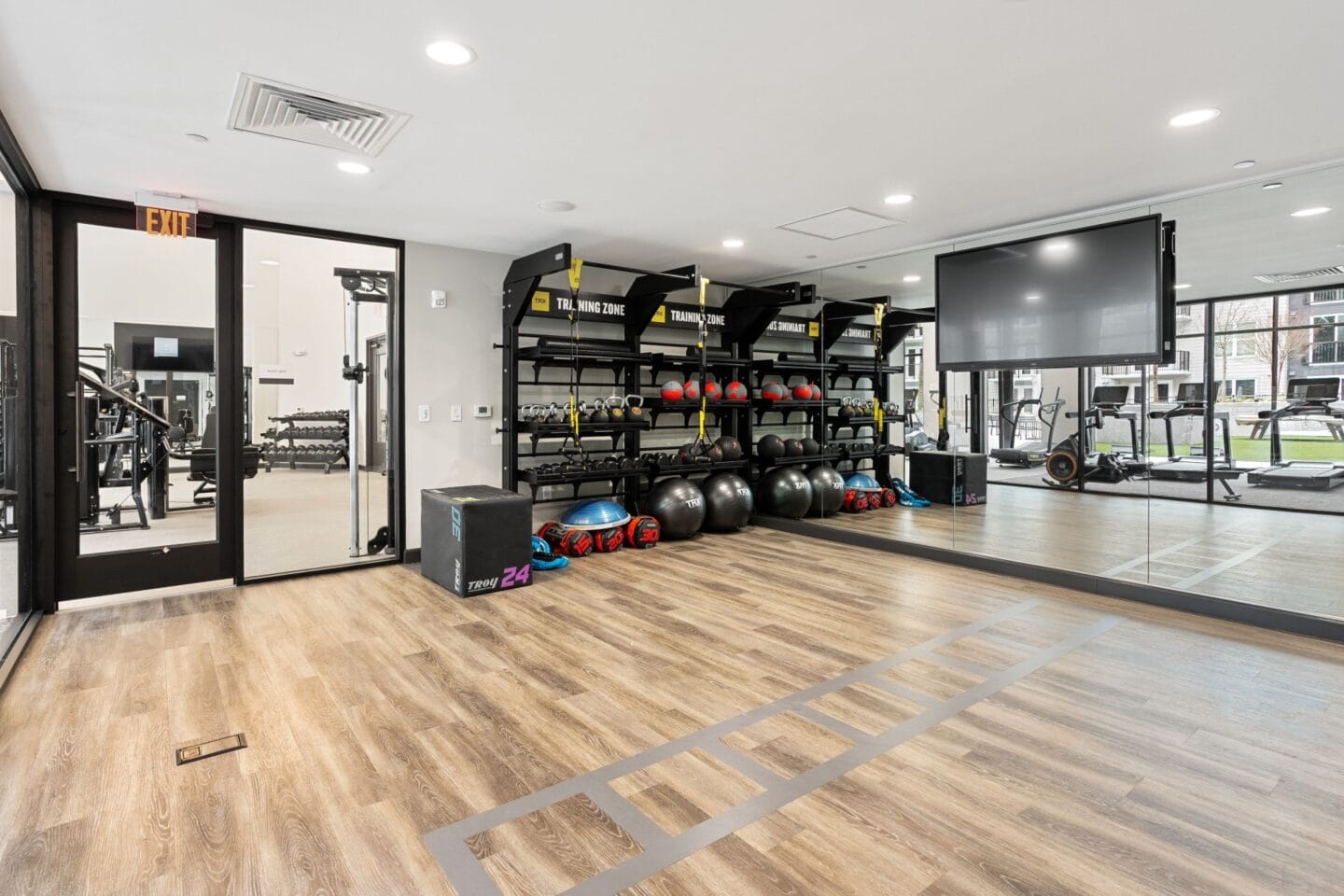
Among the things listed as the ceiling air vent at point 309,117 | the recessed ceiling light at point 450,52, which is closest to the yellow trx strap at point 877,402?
the ceiling air vent at point 309,117

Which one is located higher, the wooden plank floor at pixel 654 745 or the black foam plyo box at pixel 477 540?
the black foam plyo box at pixel 477 540

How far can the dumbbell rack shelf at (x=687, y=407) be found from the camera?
6.34 meters

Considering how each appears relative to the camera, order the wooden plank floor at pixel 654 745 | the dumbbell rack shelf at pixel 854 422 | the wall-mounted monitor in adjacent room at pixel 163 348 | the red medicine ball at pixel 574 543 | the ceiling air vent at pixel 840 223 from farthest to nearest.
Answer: the dumbbell rack shelf at pixel 854 422 → the red medicine ball at pixel 574 543 → the wall-mounted monitor in adjacent room at pixel 163 348 → the ceiling air vent at pixel 840 223 → the wooden plank floor at pixel 654 745

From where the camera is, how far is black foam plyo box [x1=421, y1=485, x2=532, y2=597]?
14.5ft

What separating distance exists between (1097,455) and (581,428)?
4.10 metres

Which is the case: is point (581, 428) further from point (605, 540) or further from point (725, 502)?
point (725, 502)

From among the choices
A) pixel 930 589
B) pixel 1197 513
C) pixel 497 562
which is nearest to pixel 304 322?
pixel 497 562

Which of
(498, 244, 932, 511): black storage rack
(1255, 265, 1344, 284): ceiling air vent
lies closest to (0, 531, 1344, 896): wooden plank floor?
(498, 244, 932, 511): black storage rack

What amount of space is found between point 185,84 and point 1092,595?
568 centimetres

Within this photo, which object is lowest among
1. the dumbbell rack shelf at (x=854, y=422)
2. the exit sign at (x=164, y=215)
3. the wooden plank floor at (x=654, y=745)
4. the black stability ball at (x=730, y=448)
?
the wooden plank floor at (x=654, y=745)

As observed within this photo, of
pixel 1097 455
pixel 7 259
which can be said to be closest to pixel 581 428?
pixel 7 259

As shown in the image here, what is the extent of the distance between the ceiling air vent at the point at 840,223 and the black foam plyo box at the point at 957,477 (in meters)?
2.25

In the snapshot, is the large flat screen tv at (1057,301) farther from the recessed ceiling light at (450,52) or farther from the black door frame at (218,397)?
the black door frame at (218,397)

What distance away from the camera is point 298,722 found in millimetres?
2691
